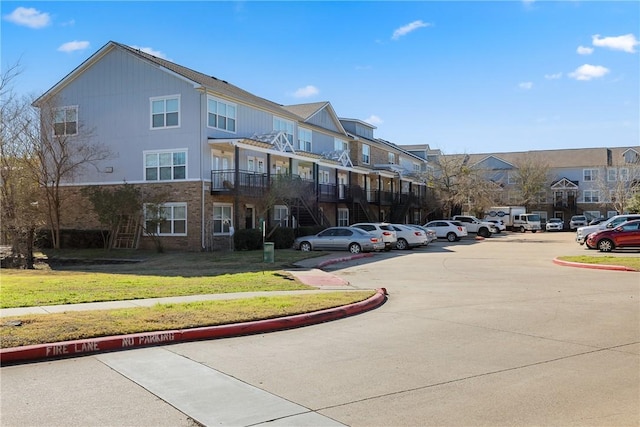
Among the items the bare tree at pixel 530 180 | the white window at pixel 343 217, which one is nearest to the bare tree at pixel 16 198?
the white window at pixel 343 217

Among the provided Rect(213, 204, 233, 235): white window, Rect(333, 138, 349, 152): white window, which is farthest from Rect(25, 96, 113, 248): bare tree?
Rect(333, 138, 349, 152): white window

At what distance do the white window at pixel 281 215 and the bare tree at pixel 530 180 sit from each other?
45.6 meters

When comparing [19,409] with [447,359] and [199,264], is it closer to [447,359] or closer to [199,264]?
[447,359]

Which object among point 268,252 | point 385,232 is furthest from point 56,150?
point 385,232

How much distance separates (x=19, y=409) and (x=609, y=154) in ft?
273

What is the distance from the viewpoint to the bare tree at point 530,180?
241ft

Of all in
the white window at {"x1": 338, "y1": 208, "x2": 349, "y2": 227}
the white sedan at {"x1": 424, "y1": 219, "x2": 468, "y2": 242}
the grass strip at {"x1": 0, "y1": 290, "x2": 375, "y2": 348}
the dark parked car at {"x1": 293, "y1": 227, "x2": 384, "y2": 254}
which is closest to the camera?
the grass strip at {"x1": 0, "y1": 290, "x2": 375, "y2": 348}

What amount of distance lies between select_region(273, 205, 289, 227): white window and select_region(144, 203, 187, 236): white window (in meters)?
7.66

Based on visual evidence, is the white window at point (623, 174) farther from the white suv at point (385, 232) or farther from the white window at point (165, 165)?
the white window at point (165, 165)

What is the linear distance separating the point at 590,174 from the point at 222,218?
204ft

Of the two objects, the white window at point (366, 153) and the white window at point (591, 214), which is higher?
the white window at point (366, 153)

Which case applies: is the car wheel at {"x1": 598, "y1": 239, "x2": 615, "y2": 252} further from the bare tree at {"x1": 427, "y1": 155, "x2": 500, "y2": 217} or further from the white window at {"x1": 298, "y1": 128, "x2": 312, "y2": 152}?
the bare tree at {"x1": 427, "y1": 155, "x2": 500, "y2": 217}

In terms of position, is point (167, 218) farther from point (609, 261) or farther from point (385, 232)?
point (609, 261)

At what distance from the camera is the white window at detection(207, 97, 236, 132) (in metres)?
29.8
